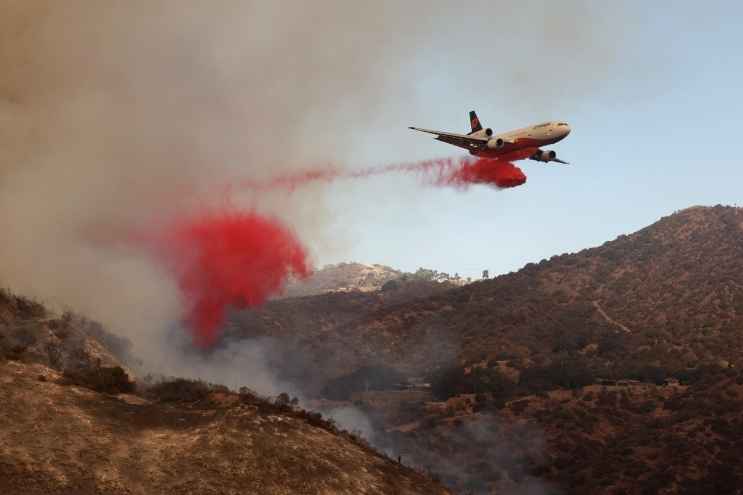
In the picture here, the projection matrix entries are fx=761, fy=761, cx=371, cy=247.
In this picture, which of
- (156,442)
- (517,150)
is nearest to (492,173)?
(517,150)

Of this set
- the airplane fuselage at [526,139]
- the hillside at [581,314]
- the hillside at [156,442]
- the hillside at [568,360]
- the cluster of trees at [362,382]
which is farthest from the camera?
the hillside at [581,314]

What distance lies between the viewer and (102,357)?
41.0 meters

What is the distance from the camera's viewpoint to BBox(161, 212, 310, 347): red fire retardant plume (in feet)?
A: 182

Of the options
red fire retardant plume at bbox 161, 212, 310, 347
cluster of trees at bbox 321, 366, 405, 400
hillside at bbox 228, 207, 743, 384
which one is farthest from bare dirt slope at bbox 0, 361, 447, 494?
hillside at bbox 228, 207, 743, 384

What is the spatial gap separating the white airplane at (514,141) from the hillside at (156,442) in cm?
2577

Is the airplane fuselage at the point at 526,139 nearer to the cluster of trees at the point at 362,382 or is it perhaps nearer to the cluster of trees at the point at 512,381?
the cluster of trees at the point at 512,381

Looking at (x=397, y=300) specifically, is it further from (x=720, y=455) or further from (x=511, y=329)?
(x=720, y=455)

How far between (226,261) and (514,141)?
Result: 74.8 feet

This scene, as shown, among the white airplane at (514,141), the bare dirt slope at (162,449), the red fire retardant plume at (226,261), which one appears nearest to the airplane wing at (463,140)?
the white airplane at (514,141)

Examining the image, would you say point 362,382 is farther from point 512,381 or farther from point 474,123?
point 474,123

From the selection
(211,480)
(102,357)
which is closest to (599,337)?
(102,357)

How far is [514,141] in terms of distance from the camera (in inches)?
2148

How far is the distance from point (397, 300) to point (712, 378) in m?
71.3

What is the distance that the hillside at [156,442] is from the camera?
25891 millimetres
